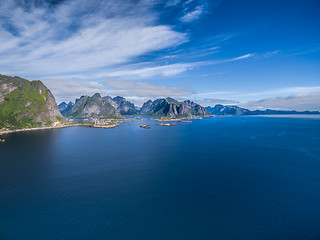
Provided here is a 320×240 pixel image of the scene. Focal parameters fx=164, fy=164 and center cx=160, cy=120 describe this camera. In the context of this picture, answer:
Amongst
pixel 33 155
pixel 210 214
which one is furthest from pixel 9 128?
pixel 210 214

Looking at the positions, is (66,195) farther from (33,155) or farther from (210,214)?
(33,155)

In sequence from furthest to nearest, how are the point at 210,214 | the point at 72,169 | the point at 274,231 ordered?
the point at 72,169
the point at 210,214
the point at 274,231

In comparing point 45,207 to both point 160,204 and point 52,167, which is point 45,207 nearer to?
point 160,204

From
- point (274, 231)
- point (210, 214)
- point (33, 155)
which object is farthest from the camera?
point (33, 155)

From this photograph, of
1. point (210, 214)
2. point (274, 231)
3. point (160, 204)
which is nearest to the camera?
point (274, 231)

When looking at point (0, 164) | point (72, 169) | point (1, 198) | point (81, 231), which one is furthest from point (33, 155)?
point (81, 231)

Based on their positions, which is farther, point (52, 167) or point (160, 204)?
point (52, 167)

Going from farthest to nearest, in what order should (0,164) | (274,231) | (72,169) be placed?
(0,164) < (72,169) < (274,231)

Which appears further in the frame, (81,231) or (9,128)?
(9,128)
